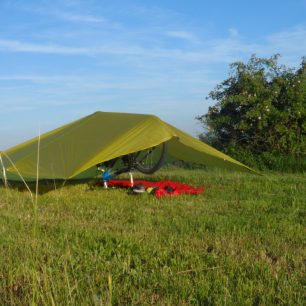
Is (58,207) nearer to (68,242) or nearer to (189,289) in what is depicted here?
(68,242)

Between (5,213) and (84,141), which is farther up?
(84,141)

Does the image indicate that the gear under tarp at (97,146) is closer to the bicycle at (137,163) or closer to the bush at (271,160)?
the bicycle at (137,163)

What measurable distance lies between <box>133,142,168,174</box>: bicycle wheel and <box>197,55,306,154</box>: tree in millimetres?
5700

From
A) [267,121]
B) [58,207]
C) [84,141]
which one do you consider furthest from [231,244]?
[267,121]

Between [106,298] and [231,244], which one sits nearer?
[106,298]

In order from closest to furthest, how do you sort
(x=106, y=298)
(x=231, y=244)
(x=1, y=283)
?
(x=106, y=298), (x=1, y=283), (x=231, y=244)

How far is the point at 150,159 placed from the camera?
944cm

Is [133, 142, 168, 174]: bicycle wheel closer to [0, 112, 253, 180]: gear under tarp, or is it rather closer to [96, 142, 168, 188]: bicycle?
[96, 142, 168, 188]: bicycle

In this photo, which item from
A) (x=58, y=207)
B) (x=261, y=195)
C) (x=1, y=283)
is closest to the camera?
(x=1, y=283)

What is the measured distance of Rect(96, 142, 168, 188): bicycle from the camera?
8.68 m

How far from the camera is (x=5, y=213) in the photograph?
5.84 metres

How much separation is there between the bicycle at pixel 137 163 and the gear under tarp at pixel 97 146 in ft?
1.16

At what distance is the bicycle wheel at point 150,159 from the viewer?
8820mm

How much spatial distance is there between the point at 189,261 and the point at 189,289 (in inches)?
25.2
